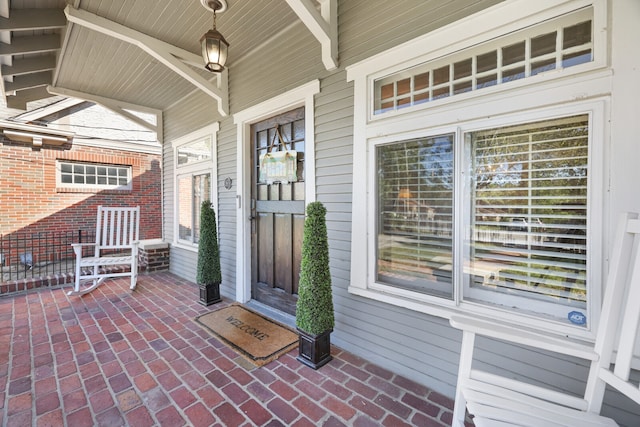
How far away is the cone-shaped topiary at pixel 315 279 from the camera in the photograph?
2.13 metres

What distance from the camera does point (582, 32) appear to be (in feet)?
4.73

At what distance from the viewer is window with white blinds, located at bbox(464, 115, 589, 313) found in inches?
58.0

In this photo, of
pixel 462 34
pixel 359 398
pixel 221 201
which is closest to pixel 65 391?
pixel 359 398

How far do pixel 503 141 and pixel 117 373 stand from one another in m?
3.10

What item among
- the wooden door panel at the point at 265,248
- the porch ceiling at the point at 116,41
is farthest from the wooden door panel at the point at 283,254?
the porch ceiling at the point at 116,41

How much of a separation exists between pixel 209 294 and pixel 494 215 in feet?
10.2

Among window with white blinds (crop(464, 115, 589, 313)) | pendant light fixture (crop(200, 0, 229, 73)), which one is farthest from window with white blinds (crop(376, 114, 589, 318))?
pendant light fixture (crop(200, 0, 229, 73))

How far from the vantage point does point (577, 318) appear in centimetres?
145

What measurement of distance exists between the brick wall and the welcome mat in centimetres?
533

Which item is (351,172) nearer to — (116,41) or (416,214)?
(416,214)

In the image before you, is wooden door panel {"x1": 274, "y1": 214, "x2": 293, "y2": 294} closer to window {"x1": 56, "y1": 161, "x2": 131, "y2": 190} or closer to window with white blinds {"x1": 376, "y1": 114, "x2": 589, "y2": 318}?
window with white blinds {"x1": 376, "y1": 114, "x2": 589, "y2": 318}

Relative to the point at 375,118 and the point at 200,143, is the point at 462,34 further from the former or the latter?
the point at 200,143

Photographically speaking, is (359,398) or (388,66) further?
(388,66)

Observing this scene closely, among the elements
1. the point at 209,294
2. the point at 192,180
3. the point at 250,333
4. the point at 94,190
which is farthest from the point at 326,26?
the point at 94,190
